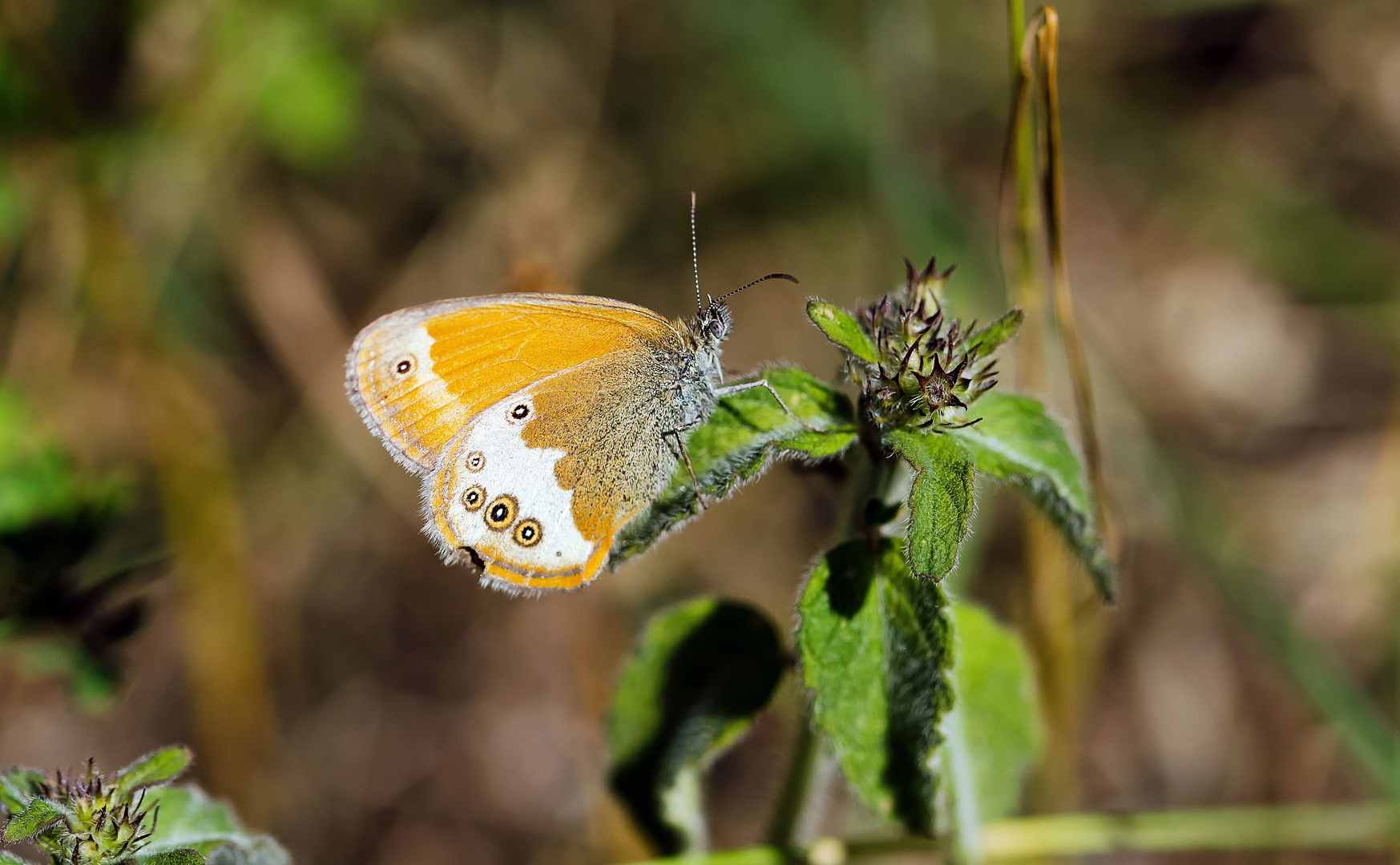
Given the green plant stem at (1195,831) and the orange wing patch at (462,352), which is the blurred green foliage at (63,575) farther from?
the green plant stem at (1195,831)

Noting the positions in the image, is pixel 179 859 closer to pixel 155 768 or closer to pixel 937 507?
pixel 155 768

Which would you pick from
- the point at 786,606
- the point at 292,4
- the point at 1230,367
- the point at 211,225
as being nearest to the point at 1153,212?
the point at 1230,367

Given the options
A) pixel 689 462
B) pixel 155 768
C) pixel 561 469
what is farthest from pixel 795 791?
pixel 155 768

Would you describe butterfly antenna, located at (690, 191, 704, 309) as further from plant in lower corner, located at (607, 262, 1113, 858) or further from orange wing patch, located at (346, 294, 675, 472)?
plant in lower corner, located at (607, 262, 1113, 858)

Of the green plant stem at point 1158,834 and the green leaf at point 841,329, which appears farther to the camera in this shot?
the green plant stem at point 1158,834

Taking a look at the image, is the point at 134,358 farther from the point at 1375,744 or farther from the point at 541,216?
the point at 1375,744

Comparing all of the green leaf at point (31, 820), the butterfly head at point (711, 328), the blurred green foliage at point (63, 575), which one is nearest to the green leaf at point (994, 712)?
the butterfly head at point (711, 328)

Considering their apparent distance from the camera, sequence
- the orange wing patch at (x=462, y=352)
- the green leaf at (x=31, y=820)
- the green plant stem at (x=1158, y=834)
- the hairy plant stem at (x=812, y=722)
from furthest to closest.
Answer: the orange wing patch at (x=462, y=352) < the green plant stem at (x=1158, y=834) < the hairy plant stem at (x=812, y=722) < the green leaf at (x=31, y=820)

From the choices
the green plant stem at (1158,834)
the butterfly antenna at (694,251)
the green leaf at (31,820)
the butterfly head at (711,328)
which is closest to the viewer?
the green leaf at (31,820)
